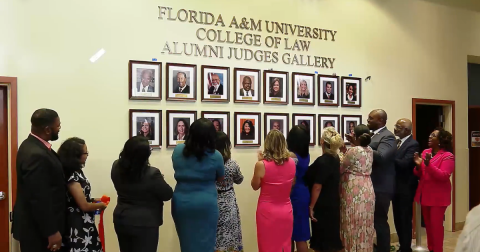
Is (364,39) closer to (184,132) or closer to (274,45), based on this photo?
(274,45)

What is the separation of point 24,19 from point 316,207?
3275 mm

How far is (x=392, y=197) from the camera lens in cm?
468

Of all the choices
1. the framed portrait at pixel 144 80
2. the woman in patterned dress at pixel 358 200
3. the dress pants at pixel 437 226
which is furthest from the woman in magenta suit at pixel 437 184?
the framed portrait at pixel 144 80

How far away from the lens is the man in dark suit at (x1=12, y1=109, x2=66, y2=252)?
2.63 meters

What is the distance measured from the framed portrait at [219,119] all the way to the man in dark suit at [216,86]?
0.76ft

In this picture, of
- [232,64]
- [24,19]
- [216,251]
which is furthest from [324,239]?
[24,19]

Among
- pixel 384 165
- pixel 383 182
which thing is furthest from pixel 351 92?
pixel 383 182

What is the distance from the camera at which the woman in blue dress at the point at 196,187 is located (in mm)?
3135

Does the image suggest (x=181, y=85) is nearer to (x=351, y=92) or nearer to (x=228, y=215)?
(x=228, y=215)

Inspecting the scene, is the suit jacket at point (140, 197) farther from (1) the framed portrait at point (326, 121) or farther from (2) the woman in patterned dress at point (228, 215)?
(1) the framed portrait at point (326, 121)

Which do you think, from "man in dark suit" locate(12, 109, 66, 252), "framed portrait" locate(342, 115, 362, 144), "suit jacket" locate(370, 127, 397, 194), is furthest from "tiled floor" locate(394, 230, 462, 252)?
"man in dark suit" locate(12, 109, 66, 252)

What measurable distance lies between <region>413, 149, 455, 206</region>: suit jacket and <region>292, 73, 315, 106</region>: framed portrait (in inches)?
62.9

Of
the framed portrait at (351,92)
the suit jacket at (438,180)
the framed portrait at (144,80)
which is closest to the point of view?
the framed portrait at (144,80)

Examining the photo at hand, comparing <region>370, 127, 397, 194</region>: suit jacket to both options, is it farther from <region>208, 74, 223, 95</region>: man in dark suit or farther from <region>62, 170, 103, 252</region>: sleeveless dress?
<region>62, 170, 103, 252</region>: sleeveless dress
